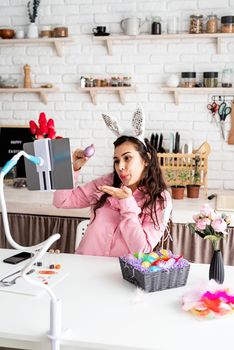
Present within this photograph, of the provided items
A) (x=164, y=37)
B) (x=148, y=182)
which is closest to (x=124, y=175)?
(x=148, y=182)

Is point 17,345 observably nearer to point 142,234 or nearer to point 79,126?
point 142,234

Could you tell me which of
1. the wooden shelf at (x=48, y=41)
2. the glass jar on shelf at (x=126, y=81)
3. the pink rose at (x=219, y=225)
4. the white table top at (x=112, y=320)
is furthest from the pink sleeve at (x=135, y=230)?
the wooden shelf at (x=48, y=41)

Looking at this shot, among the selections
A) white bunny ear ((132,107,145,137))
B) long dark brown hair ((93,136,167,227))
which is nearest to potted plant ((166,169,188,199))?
long dark brown hair ((93,136,167,227))

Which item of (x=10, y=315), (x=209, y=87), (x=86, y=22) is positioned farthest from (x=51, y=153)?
(x=86, y=22)

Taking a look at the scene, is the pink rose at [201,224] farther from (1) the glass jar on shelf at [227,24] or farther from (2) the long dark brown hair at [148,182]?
(1) the glass jar on shelf at [227,24]

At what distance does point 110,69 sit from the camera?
3.79 metres

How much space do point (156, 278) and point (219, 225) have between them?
30cm

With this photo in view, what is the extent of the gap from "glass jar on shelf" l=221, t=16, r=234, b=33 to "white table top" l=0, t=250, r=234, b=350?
211 centimetres

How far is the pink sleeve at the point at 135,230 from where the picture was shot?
2.16 meters

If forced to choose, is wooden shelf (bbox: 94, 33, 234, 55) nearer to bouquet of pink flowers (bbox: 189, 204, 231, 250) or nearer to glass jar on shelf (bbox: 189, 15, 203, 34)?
glass jar on shelf (bbox: 189, 15, 203, 34)

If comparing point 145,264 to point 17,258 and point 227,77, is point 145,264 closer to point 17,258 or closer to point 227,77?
point 17,258

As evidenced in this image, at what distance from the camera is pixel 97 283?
1.84 meters

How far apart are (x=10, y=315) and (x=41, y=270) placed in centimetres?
42

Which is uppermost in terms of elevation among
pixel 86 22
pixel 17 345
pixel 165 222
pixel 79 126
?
pixel 86 22
